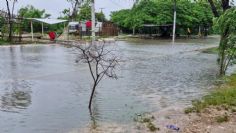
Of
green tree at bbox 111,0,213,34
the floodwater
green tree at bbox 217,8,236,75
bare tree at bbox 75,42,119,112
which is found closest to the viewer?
the floodwater

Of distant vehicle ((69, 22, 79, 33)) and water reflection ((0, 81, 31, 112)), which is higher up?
distant vehicle ((69, 22, 79, 33))

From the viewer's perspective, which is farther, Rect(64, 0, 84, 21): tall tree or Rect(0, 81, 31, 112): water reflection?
Rect(64, 0, 84, 21): tall tree

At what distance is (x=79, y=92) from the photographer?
41.4 feet

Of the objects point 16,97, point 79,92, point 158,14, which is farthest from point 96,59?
point 158,14

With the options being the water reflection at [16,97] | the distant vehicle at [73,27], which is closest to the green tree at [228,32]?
the water reflection at [16,97]

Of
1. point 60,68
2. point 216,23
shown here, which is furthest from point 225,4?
point 60,68

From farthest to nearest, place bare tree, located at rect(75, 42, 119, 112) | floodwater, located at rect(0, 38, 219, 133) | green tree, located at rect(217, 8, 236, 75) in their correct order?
1. green tree, located at rect(217, 8, 236, 75)
2. bare tree, located at rect(75, 42, 119, 112)
3. floodwater, located at rect(0, 38, 219, 133)

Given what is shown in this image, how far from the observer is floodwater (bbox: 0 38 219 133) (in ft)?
30.4

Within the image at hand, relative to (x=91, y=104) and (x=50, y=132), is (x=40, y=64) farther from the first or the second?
(x=50, y=132)

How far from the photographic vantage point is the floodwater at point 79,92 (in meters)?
9.26

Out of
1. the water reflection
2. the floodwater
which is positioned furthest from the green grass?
the water reflection

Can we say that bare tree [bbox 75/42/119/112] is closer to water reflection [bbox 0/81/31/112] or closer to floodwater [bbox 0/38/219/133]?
floodwater [bbox 0/38/219/133]

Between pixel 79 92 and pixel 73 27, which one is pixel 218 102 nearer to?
pixel 79 92

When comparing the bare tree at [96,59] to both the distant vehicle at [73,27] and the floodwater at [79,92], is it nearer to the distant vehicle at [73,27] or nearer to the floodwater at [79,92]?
the floodwater at [79,92]
